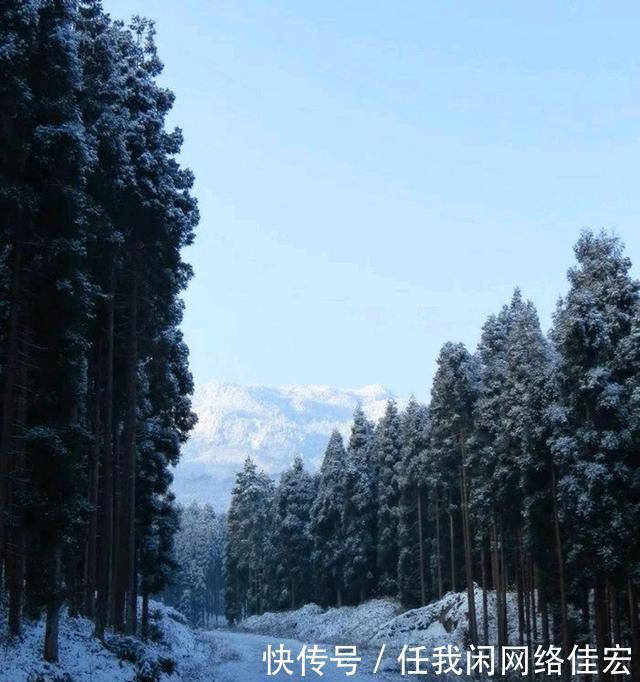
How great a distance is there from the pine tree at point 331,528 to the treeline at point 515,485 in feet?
0.55

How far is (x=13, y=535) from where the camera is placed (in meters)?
19.9

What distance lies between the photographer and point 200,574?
14588cm

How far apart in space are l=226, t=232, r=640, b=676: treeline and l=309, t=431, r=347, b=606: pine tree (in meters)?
0.17

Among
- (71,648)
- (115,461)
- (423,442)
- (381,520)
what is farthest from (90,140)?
(381,520)

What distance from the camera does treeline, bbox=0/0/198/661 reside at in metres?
18.4

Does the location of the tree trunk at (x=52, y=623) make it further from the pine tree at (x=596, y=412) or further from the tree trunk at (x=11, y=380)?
the pine tree at (x=596, y=412)

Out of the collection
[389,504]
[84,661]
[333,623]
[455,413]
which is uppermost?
[455,413]

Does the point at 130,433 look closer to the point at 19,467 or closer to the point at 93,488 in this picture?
the point at 93,488

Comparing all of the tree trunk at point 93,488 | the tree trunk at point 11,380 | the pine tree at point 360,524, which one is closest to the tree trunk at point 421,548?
the pine tree at point 360,524

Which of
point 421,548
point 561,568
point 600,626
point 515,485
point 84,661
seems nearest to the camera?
point 84,661

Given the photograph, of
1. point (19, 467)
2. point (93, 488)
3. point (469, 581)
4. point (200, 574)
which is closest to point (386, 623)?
point (469, 581)

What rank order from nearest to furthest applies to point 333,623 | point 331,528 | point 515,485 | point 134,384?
point 134,384 → point 515,485 → point 333,623 → point 331,528

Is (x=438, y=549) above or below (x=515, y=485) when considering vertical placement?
below

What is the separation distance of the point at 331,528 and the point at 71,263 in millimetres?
66971
